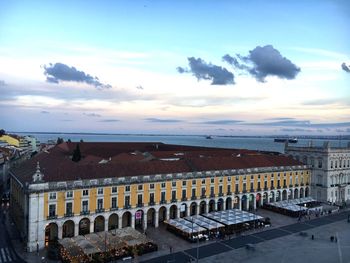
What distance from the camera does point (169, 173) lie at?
223 feet

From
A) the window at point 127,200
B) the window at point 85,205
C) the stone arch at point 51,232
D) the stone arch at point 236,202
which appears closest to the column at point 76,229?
the window at point 85,205

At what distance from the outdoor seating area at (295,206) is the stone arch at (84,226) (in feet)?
126

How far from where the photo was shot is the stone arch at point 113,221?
62375 mm

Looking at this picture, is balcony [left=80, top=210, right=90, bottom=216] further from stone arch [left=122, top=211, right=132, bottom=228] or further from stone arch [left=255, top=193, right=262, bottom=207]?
stone arch [left=255, top=193, right=262, bottom=207]

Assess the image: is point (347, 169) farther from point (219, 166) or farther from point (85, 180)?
point (85, 180)

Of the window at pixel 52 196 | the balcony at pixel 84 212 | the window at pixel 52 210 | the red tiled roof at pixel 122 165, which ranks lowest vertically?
the balcony at pixel 84 212

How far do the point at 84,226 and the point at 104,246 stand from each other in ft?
37.2

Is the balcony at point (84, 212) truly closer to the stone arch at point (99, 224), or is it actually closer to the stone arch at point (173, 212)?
the stone arch at point (99, 224)

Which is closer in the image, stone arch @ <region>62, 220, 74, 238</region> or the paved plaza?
the paved plaza

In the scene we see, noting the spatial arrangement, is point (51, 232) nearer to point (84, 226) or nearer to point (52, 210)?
point (52, 210)

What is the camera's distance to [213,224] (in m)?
61.8

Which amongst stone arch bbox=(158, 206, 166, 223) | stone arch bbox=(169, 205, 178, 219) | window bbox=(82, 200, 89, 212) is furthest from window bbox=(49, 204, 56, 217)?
stone arch bbox=(169, 205, 178, 219)

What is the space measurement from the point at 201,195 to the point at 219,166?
8049mm

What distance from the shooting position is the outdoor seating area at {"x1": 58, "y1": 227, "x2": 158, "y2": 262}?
47.7 metres
